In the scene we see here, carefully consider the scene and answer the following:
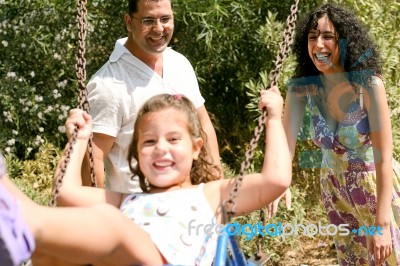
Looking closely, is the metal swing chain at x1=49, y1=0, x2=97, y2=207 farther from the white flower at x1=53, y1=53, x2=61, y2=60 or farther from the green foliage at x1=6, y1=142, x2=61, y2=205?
the white flower at x1=53, y1=53, x2=61, y2=60

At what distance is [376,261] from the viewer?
136 inches

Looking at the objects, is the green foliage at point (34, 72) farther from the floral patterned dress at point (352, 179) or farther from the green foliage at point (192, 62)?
the floral patterned dress at point (352, 179)

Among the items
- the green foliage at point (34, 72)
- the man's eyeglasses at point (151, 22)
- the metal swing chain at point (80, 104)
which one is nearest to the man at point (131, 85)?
the man's eyeglasses at point (151, 22)

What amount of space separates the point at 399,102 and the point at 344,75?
98.1 inches

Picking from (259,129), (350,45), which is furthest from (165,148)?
(350,45)

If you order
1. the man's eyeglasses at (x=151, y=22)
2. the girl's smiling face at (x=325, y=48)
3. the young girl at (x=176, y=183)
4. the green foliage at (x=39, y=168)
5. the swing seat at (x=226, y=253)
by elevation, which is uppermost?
the man's eyeglasses at (x=151, y=22)

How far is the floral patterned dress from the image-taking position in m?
3.51

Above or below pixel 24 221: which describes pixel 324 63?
above

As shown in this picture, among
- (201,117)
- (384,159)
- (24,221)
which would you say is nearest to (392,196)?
(384,159)

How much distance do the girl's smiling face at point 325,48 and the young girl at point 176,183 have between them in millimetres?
740

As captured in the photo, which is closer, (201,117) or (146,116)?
(146,116)

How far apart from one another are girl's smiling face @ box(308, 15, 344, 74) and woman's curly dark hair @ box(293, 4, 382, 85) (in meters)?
0.02

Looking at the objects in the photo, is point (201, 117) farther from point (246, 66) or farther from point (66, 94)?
point (66, 94)

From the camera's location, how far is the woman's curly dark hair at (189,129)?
2.90m
